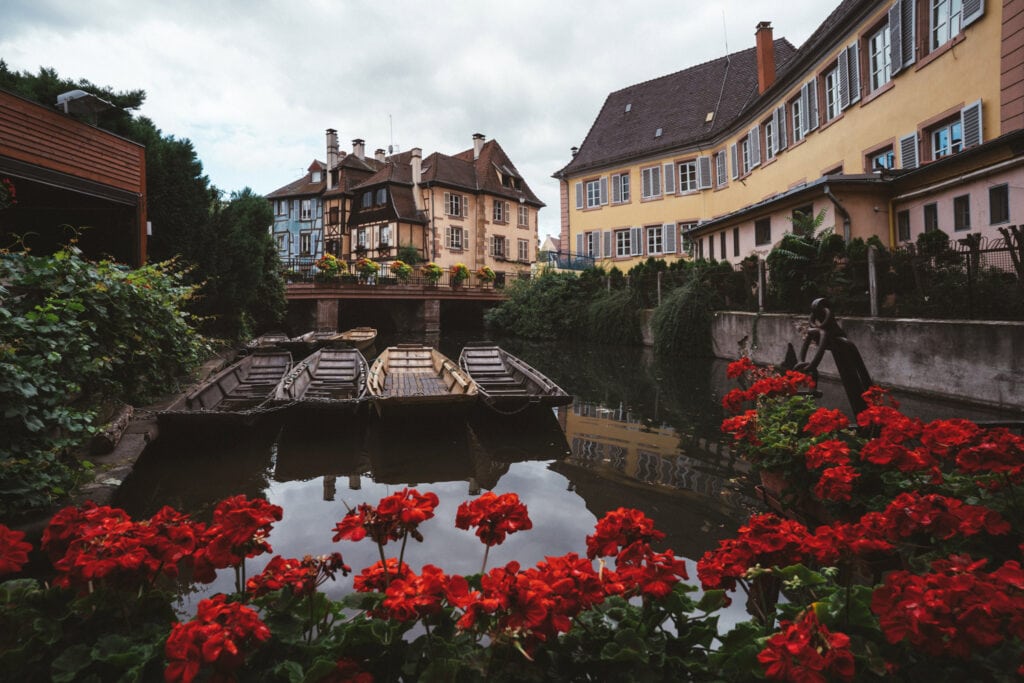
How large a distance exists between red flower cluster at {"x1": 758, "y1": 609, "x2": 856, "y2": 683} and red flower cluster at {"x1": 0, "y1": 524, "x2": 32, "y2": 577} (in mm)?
1826

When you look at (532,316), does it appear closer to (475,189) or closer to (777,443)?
(475,189)

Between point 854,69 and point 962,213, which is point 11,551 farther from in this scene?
point 854,69

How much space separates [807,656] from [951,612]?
37cm

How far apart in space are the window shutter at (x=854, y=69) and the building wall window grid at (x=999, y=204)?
254 inches

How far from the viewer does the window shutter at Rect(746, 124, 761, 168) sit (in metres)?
22.8

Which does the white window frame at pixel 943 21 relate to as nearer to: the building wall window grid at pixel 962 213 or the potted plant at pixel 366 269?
the building wall window grid at pixel 962 213

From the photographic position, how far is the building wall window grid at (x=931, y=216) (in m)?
12.9

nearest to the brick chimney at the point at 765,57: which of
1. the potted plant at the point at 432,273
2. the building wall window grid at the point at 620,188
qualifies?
the building wall window grid at the point at 620,188

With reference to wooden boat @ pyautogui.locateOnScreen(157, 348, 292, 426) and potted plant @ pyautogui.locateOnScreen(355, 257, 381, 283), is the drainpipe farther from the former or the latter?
potted plant @ pyautogui.locateOnScreen(355, 257, 381, 283)

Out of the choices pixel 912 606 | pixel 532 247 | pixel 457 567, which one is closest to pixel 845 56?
pixel 457 567

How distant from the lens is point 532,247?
49.5 m

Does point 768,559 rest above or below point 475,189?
below

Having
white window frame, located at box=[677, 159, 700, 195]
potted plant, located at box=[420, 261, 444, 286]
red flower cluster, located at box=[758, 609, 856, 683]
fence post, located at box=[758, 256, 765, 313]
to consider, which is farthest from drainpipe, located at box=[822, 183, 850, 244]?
potted plant, located at box=[420, 261, 444, 286]

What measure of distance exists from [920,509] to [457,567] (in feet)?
10.2
